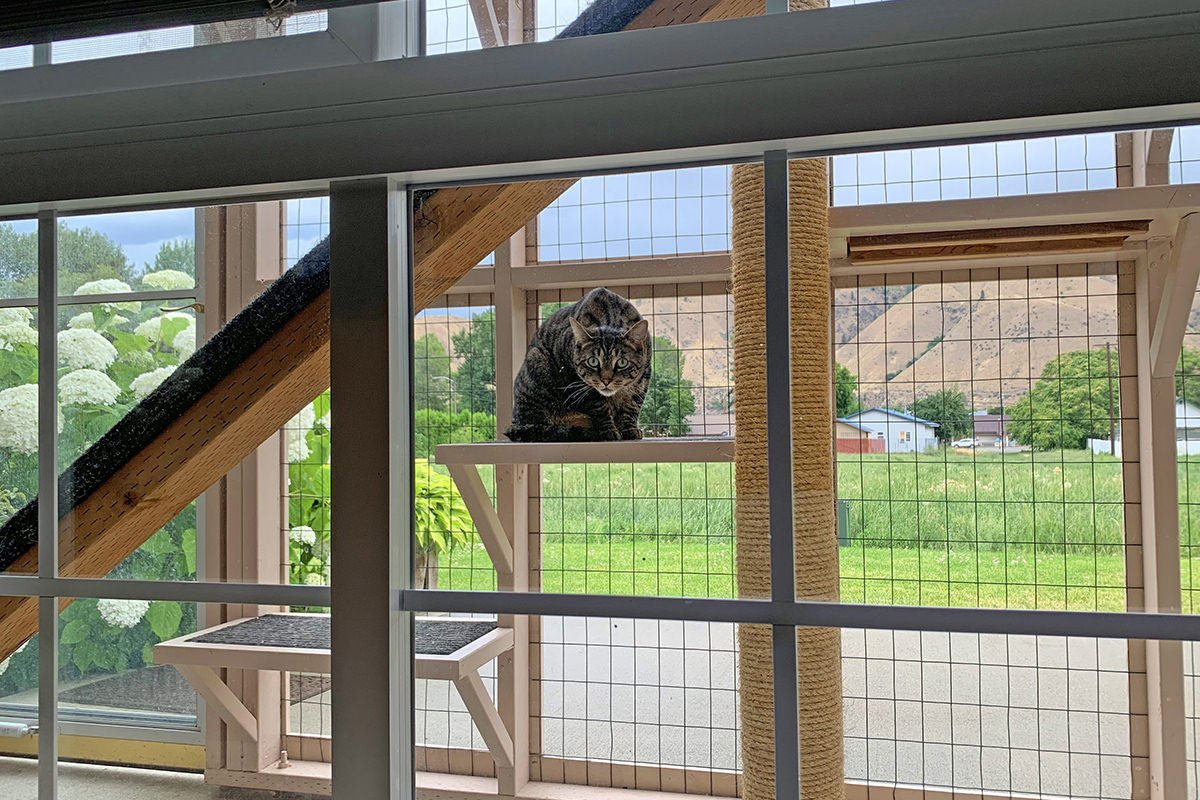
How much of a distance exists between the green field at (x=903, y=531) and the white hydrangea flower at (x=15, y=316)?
76cm

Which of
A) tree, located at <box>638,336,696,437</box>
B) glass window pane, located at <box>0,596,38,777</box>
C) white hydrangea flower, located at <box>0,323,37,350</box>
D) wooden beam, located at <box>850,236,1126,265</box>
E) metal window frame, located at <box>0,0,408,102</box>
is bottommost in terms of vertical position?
glass window pane, located at <box>0,596,38,777</box>

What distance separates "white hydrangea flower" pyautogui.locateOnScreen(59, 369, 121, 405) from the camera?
52.1 inches

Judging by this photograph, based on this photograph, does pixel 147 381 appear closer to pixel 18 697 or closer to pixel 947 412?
pixel 18 697

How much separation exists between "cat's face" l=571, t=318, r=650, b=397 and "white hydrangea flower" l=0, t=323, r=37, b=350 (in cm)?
84

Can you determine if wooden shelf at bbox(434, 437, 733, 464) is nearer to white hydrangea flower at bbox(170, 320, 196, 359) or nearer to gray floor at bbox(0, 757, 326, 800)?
white hydrangea flower at bbox(170, 320, 196, 359)

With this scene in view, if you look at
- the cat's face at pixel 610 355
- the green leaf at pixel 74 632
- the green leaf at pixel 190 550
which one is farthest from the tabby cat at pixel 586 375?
the green leaf at pixel 74 632

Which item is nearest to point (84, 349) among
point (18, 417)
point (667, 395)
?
point (18, 417)

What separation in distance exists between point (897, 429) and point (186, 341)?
0.98 m

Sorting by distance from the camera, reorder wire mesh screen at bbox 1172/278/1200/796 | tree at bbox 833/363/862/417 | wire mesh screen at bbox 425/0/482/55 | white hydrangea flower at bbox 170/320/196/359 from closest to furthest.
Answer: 1. wire mesh screen at bbox 1172/278/1200/796
2. tree at bbox 833/363/862/417
3. wire mesh screen at bbox 425/0/482/55
4. white hydrangea flower at bbox 170/320/196/359

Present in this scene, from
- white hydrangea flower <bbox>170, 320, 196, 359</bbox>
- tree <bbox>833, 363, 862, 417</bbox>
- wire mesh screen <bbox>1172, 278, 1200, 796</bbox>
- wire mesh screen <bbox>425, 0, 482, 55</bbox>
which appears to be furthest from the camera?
white hydrangea flower <bbox>170, 320, 196, 359</bbox>

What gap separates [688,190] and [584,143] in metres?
0.16

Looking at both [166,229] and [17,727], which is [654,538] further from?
[17,727]

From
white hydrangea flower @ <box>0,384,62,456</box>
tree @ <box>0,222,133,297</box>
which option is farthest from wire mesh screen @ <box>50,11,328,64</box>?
white hydrangea flower @ <box>0,384,62,456</box>

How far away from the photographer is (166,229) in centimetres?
131
